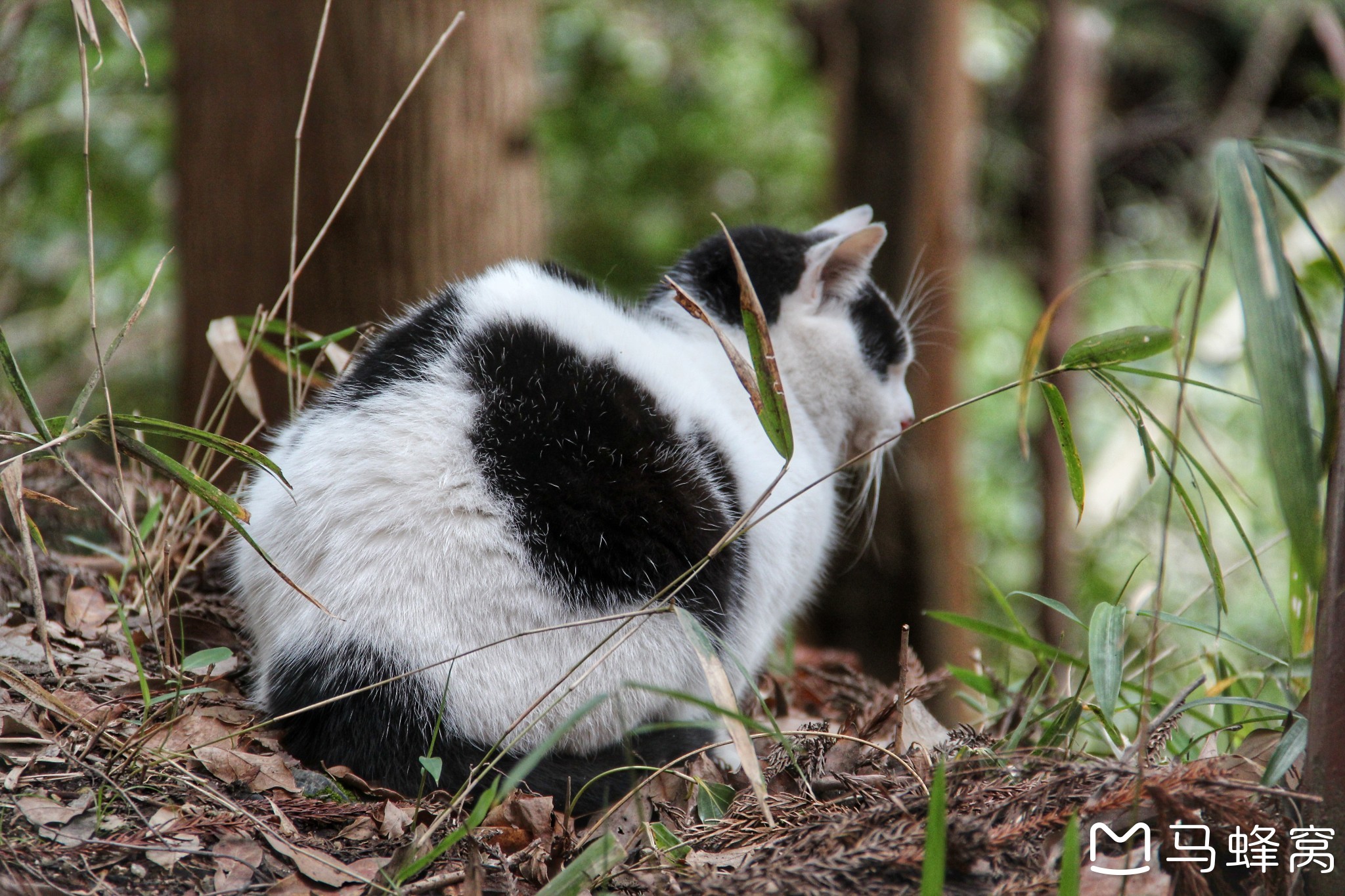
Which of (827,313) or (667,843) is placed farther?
(827,313)

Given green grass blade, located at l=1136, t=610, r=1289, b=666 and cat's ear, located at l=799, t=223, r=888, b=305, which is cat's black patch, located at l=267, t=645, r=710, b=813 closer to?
green grass blade, located at l=1136, t=610, r=1289, b=666

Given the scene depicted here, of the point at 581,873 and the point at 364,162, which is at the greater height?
the point at 364,162

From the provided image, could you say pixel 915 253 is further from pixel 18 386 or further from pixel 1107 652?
pixel 18 386

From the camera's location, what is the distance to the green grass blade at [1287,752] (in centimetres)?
106

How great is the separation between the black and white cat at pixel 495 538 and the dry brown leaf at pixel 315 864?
181 mm

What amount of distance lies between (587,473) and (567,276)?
Result: 451mm

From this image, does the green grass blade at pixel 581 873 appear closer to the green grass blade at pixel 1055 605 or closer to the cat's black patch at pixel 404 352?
the green grass blade at pixel 1055 605

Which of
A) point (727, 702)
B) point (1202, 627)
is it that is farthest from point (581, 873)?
point (1202, 627)

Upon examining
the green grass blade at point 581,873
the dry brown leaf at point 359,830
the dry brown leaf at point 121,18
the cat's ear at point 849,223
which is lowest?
the dry brown leaf at point 359,830

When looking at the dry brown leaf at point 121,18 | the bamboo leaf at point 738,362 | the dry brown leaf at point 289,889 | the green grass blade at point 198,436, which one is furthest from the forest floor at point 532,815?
the dry brown leaf at point 121,18

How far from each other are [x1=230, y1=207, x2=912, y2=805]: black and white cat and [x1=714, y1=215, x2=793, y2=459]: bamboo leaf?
9.9 inches

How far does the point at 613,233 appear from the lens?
17.3 feet

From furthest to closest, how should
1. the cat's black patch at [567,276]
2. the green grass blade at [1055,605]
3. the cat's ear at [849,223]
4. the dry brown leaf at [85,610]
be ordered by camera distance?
the cat's ear at [849,223]
the cat's black patch at [567,276]
the dry brown leaf at [85,610]
the green grass blade at [1055,605]

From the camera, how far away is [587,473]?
4.57 ft
